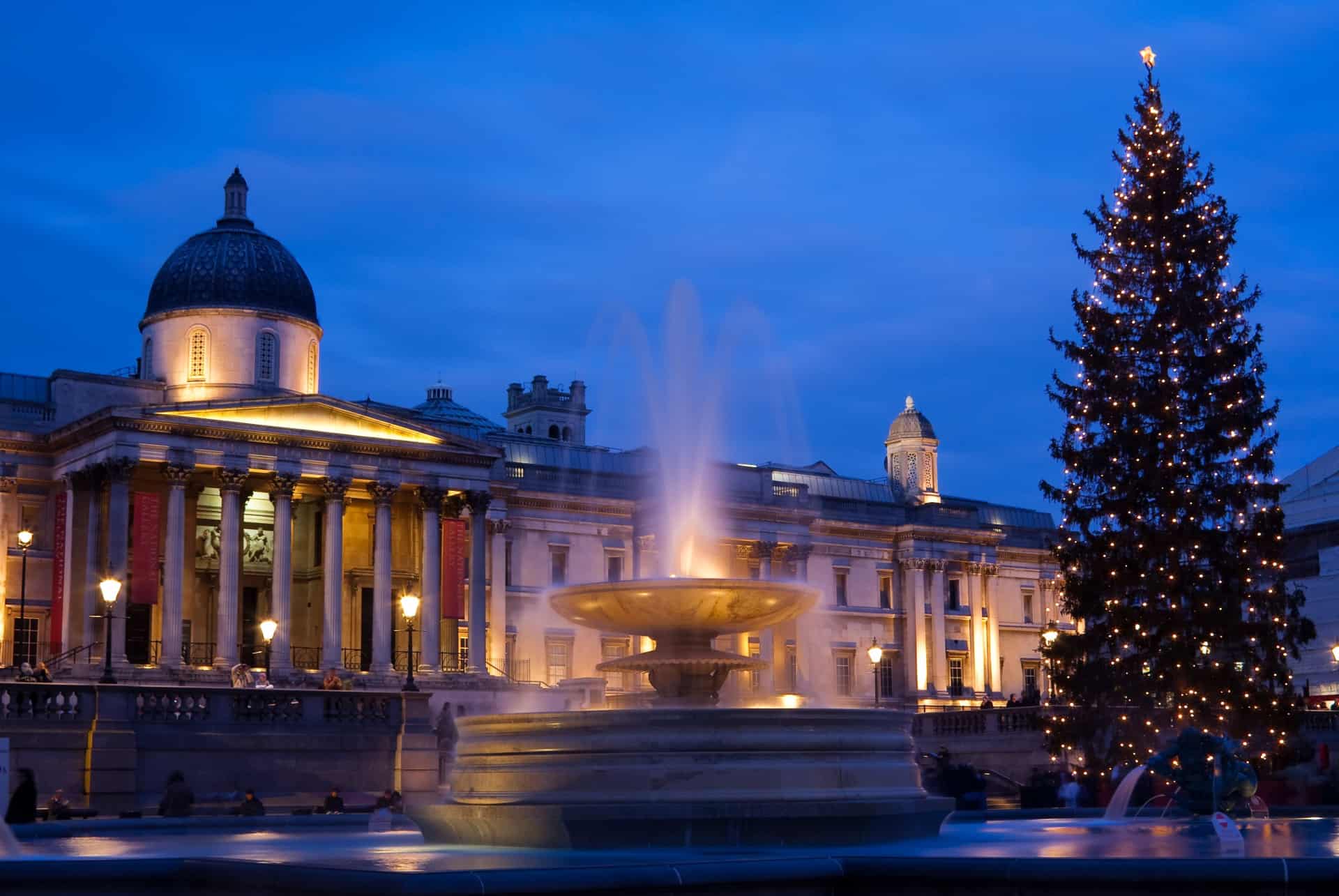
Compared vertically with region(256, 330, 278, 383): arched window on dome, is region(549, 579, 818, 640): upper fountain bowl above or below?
below

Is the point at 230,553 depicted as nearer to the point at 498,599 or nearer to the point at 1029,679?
the point at 498,599

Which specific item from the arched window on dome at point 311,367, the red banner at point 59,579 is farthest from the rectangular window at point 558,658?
the red banner at point 59,579

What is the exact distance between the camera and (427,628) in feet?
192

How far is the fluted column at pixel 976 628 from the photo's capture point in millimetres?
81188

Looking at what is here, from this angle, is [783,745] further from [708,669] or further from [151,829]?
[151,829]

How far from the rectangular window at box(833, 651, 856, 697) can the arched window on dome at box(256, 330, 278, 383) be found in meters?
28.6

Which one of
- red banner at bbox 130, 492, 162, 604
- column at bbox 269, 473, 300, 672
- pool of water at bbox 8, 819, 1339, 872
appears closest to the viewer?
pool of water at bbox 8, 819, 1339, 872

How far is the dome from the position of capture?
62.1 m

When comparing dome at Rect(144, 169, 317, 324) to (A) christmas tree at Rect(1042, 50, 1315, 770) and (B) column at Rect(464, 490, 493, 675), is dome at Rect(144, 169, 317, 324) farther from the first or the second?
(A) christmas tree at Rect(1042, 50, 1315, 770)

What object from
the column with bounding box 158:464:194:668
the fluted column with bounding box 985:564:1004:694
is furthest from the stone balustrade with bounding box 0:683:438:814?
the fluted column with bounding box 985:564:1004:694

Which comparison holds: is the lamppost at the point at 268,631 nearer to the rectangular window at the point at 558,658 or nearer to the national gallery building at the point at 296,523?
the national gallery building at the point at 296,523

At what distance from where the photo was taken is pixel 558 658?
2699 inches

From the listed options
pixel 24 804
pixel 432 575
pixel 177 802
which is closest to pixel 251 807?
pixel 177 802

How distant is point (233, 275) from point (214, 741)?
31.3 metres
